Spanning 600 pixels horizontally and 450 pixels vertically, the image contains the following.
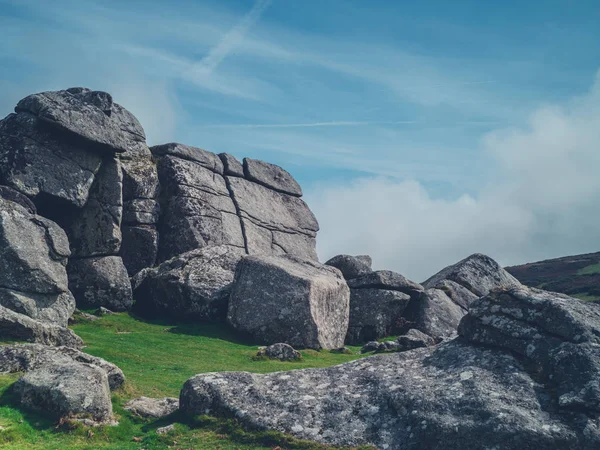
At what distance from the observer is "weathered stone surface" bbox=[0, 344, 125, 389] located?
22156 mm

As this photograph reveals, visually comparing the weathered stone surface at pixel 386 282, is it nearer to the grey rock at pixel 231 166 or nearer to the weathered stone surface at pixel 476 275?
the weathered stone surface at pixel 476 275

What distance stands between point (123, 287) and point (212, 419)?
30.9m

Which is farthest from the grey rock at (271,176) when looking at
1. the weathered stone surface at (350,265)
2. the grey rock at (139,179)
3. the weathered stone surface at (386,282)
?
the weathered stone surface at (386,282)

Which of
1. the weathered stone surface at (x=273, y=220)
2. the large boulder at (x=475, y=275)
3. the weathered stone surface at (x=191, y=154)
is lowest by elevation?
the large boulder at (x=475, y=275)

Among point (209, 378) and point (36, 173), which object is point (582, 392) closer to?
point (209, 378)

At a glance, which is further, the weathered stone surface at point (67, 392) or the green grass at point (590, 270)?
the green grass at point (590, 270)

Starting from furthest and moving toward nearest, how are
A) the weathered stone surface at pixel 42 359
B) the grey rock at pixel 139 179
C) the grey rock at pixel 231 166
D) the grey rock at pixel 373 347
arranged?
the grey rock at pixel 231 166 < the grey rock at pixel 139 179 < the grey rock at pixel 373 347 < the weathered stone surface at pixel 42 359

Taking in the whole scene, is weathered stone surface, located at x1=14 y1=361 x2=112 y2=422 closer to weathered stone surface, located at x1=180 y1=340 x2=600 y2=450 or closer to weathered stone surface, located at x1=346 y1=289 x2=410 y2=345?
weathered stone surface, located at x1=180 y1=340 x2=600 y2=450

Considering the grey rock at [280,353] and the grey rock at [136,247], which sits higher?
the grey rock at [136,247]

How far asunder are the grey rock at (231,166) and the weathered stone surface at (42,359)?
41.6 m

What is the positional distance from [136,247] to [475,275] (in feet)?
88.6

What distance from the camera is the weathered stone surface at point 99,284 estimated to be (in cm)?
4600

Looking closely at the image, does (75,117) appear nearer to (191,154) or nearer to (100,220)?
(100,220)

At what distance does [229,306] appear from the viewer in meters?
43.7
